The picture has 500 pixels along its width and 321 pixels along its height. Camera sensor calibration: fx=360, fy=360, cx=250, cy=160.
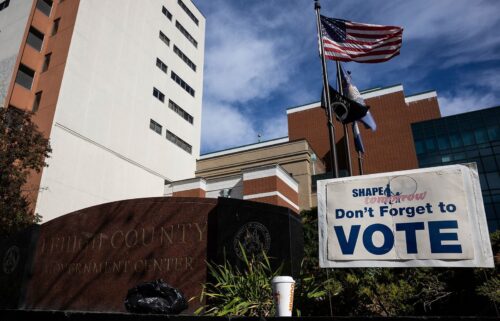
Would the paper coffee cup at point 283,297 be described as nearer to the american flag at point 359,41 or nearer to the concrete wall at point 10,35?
the american flag at point 359,41

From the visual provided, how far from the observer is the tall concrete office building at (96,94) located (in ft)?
81.7

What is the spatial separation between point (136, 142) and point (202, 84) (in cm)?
1407

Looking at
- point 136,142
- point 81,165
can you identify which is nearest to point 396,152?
point 136,142

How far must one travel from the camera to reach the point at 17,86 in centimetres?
2639

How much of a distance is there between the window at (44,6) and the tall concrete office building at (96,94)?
0.08m

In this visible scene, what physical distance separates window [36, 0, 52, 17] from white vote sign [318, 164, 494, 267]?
32.4m

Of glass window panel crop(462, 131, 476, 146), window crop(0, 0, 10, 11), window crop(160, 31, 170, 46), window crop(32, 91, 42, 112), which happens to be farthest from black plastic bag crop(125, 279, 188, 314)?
glass window panel crop(462, 131, 476, 146)

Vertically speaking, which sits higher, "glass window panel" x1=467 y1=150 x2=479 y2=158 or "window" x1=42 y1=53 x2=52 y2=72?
"window" x1=42 y1=53 x2=52 y2=72

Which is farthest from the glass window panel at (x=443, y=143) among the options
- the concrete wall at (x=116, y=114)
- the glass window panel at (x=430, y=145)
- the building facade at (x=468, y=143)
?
the concrete wall at (x=116, y=114)

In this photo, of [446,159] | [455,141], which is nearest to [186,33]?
[446,159]

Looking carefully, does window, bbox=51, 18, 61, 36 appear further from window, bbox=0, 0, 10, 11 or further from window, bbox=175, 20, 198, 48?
window, bbox=175, 20, 198, 48

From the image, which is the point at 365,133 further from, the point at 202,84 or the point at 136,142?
the point at 136,142

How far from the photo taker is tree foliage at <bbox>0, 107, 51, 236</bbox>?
736 inches

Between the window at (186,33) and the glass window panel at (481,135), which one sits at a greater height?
the window at (186,33)
